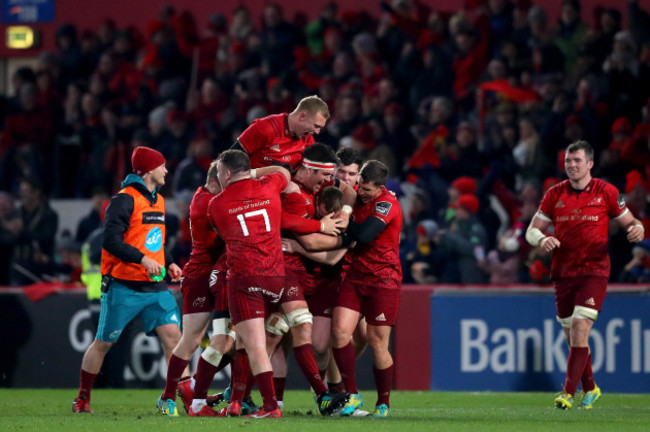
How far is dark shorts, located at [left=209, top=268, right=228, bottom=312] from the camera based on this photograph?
381 inches

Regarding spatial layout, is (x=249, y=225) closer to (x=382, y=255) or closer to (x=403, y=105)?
(x=382, y=255)

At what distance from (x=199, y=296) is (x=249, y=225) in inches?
47.0

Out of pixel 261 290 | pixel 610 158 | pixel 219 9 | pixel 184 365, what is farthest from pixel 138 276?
pixel 219 9

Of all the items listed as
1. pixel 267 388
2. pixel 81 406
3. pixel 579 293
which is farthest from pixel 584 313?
pixel 81 406

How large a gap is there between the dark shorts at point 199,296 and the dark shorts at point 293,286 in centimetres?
73

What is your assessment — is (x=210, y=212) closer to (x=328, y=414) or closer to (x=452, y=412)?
(x=328, y=414)

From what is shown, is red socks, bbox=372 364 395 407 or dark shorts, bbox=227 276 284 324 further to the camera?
red socks, bbox=372 364 395 407

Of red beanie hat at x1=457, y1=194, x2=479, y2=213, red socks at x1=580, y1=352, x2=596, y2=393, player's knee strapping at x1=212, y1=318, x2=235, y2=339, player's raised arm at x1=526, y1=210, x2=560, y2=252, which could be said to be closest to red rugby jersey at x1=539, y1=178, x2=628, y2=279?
player's raised arm at x1=526, y1=210, x2=560, y2=252

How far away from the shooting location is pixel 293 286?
31.3 feet

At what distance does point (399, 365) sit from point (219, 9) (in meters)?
9.89

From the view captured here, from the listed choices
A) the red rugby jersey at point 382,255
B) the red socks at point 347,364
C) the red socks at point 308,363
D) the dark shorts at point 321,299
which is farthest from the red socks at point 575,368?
the red socks at point 308,363

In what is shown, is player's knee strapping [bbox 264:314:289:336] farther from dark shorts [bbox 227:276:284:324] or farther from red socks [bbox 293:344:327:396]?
dark shorts [bbox 227:276:284:324]

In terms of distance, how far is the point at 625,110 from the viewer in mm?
15195

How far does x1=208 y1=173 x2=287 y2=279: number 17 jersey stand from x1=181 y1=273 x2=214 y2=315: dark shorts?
2.78 ft
